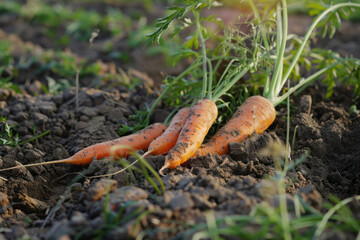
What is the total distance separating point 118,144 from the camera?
3016 millimetres

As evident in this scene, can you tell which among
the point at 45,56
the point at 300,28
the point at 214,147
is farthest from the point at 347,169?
the point at 300,28

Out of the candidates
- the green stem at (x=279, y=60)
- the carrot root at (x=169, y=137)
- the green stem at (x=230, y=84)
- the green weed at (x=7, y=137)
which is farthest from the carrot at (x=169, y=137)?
the green weed at (x=7, y=137)

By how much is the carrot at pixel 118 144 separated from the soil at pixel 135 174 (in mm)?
100

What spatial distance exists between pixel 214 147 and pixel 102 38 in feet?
16.4

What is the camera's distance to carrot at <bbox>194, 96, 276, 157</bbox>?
9.52 ft

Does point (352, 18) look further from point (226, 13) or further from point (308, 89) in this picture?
point (308, 89)

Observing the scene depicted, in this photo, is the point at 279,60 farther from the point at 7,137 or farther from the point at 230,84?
the point at 7,137

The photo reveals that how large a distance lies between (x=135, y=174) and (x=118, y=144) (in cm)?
48

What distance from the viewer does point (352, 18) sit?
319 inches

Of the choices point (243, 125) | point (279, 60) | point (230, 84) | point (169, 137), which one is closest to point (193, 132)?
point (169, 137)

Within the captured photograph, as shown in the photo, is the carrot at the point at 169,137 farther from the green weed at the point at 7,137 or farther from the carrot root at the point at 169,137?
the green weed at the point at 7,137

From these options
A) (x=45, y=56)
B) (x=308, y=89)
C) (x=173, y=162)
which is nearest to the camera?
(x=173, y=162)

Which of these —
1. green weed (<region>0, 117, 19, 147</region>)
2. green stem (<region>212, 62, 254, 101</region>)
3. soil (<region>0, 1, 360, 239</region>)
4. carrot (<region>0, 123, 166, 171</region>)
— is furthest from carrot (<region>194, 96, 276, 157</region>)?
green weed (<region>0, 117, 19, 147</region>)

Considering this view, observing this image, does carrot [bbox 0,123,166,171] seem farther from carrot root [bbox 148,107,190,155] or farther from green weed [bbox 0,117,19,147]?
green weed [bbox 0,117,19,147]
